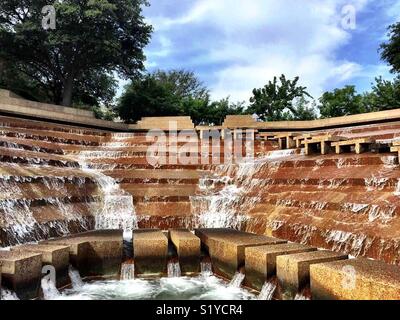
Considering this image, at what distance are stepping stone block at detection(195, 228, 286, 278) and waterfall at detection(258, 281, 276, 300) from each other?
2.10 feet

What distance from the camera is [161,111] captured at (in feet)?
92.7

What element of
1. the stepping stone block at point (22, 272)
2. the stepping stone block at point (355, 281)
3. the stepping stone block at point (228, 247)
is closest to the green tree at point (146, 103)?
the stepping stone block at point (228, 247)

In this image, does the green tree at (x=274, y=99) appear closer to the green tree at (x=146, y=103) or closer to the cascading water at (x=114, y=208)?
the green tree at (x=146, y=103)

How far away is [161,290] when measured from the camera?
5.57m

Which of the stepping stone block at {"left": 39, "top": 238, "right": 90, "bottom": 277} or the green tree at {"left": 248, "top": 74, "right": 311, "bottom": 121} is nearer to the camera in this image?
the stepping stone block at {"left": 39, "top": 238, "right": 90, "bottom": 277}

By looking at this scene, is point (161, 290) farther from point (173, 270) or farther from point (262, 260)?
point (262, 260)

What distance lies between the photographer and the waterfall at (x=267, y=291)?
502cm

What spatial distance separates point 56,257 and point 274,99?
26.9 metres

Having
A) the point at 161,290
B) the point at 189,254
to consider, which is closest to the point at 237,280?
the point at 189,254

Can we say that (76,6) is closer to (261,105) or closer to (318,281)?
(261,105)

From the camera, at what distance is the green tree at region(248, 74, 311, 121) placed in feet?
96.6

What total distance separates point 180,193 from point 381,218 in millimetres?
5038

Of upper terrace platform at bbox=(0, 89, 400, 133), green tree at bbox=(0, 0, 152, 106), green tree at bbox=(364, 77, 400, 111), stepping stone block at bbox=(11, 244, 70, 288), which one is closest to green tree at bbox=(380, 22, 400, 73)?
green tree at bbox=(364, 77, 400, 111)

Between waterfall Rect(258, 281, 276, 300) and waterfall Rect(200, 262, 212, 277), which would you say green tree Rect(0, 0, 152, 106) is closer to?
waterfall Rect(200, 262, 212, 277)
